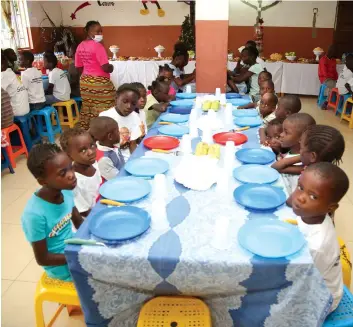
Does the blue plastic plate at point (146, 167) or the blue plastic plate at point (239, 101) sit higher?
the blue plastic plate at point (239, 101)

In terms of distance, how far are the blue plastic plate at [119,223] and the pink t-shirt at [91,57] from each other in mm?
3142

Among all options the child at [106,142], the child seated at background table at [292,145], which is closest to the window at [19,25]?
the child at [106,142]

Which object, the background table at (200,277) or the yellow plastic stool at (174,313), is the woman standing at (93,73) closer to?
the background table at (200,277)

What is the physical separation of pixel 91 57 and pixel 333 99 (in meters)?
4.11

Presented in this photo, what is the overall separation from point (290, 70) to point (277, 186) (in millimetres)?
5259

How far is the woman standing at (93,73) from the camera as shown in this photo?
159 inches

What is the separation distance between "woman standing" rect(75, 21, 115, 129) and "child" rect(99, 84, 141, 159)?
5.89 feet

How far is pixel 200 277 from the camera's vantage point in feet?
3.82

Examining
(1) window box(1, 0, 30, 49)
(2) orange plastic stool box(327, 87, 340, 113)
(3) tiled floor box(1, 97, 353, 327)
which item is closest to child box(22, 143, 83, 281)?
(3) tiled floor box(1, 97, 353, 327)

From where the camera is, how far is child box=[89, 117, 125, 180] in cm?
200

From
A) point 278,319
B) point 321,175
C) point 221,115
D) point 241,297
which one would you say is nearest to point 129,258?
point 241,297

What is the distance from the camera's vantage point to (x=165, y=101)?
3250 mm

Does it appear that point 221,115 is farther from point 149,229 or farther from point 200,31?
point 149,229

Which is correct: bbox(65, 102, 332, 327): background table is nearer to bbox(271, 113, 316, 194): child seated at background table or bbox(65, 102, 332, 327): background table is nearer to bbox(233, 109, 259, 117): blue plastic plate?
bbox(271, 113, 316, 194): child seated at background table
